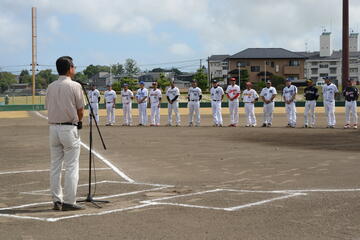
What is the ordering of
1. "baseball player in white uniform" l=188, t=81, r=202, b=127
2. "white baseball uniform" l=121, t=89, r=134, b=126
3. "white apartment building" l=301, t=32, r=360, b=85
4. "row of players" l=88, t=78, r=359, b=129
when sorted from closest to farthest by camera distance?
"row of players" l=88, t=78, r=359, b=129, "baseball player in white uniform" l=188, t=81, r=202, b=127, "white baseball uniform" l=121, t=89, r=134, b=126, "white apartment building" l=301, t=32, r=360, b=85

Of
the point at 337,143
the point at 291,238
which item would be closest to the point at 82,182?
the point at 291,238

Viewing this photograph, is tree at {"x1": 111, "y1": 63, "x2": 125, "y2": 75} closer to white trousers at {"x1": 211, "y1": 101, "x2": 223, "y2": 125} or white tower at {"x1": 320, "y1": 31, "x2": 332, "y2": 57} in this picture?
white tower at {"x1": 320, "y1": 31, "x2": 332, "y2": 57}

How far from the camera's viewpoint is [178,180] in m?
10.1

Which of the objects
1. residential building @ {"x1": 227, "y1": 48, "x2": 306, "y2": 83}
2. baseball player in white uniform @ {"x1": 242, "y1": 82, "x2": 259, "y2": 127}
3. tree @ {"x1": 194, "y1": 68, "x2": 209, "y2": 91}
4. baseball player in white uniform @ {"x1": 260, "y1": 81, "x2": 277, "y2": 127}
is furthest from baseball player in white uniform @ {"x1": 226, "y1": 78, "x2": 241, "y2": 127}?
residential building @ {"x1": 227, "y1": 48, "x2": 306, "y2": 83}

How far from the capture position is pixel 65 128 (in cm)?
744

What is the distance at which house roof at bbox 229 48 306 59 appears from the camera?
9806cm

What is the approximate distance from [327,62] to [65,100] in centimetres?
12082

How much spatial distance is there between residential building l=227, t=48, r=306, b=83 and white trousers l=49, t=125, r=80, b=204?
91.0 m

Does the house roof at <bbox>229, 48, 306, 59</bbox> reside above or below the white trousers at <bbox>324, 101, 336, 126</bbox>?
above

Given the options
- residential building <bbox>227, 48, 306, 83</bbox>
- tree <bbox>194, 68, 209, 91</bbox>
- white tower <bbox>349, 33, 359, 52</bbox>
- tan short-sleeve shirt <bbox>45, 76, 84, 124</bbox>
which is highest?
white tower <bbox>349, 33, 359, 52</bbox>

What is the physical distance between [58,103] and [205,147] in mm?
9123

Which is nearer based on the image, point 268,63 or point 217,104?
point 217,104

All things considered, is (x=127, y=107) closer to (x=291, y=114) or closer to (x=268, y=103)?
(x=268, y=103)

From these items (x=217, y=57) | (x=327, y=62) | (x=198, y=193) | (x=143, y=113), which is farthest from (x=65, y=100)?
(x=217, y=57)
